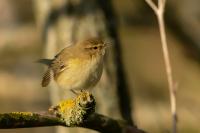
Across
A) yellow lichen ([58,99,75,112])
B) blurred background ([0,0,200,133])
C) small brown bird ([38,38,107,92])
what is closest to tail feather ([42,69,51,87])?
small brown bird ([38,38,107,92])

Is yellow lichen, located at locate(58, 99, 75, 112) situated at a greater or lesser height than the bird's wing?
lesser

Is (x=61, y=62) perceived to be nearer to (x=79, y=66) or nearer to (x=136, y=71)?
(x=79, y=66)

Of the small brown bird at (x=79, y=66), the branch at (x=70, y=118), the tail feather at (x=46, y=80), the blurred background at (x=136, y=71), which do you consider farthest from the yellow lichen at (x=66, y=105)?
the blurred background at (x=136, y=71)

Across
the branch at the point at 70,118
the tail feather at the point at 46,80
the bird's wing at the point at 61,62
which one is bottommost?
the branch at the point at 70,118

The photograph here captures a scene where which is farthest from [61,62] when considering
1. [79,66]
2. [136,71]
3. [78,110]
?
[136,71]

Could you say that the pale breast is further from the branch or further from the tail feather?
the branch

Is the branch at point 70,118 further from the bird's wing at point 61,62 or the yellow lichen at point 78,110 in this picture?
the bird's wing at point 61,62

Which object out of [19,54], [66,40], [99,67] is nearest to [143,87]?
[19,54]
